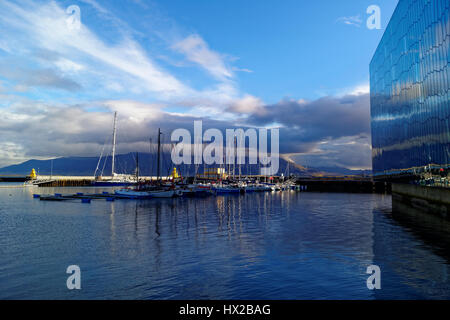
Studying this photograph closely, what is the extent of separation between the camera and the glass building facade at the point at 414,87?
1487 inches

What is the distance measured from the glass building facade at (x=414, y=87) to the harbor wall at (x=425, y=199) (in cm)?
326

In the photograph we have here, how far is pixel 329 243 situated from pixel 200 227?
1346 cm

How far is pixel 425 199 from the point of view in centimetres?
4241

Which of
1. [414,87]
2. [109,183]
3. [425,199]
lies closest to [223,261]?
[425,199]

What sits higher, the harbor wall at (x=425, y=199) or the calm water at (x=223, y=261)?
the harbor wall at (x=425, y=199)

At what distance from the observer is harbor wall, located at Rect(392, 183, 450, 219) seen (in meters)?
34.9

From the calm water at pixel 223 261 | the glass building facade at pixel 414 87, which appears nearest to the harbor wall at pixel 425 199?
the glass building facade at pixel 414 87

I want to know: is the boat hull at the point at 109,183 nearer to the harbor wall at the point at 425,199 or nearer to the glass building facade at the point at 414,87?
the glass building facade at the point at 414,87

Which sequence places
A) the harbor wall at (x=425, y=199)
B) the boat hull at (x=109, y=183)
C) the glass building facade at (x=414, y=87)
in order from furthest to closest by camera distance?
1. the boat hull at (x=109, y=183)
2. the glass building facade at (x=414, y=87)
3. the harbor wall at (x=425, y=199)

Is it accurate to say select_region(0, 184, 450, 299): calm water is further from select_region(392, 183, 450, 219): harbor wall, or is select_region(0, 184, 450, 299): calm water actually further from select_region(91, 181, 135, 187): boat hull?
select_region(91, 181, 135, 187): boat hull

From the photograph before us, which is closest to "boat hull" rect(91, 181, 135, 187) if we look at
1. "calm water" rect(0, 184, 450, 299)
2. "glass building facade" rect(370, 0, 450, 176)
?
"glass building facade" rect(370, 0, 450, 176)
